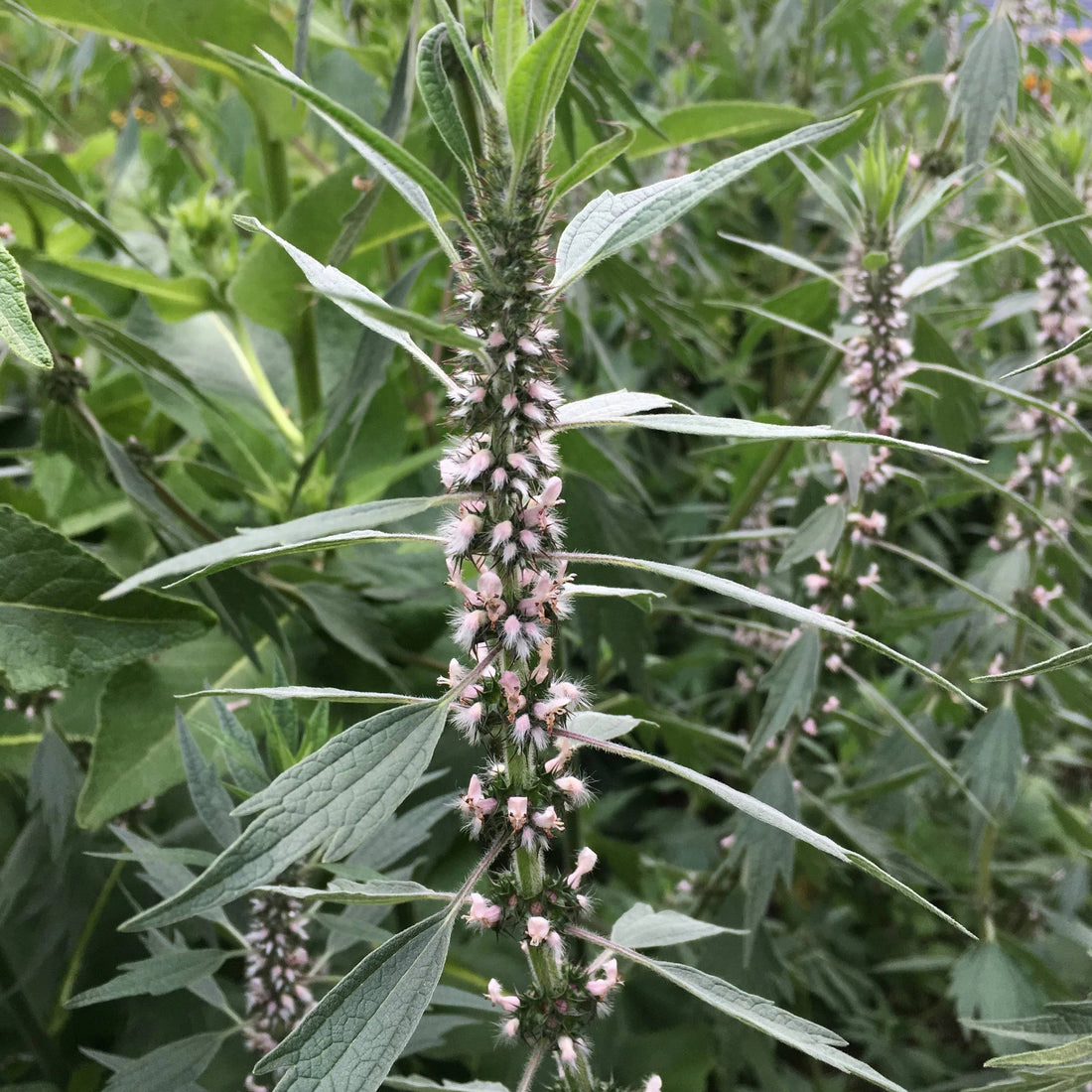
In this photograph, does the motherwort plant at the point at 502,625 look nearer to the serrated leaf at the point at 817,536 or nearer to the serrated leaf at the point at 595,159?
the serrated leaf at the point at 595,159

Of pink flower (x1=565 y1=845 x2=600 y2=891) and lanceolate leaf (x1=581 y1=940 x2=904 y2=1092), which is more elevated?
pink flower (x1=565 y1=845 x2=600 y2=891)

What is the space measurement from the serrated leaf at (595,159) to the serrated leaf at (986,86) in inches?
23.4

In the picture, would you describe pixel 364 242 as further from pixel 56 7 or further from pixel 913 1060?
pixel 913 1060

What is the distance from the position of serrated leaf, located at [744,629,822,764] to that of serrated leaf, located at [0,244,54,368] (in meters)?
0.61

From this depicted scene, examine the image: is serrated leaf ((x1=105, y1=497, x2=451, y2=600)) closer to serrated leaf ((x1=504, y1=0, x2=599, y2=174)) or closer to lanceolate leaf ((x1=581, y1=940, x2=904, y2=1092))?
serrated leaf ((x1=504, y1=0, x2=599, y2=174))

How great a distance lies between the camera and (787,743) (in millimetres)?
941

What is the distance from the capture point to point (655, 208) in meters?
0.45

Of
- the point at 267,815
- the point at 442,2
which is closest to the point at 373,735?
the point at 267,815

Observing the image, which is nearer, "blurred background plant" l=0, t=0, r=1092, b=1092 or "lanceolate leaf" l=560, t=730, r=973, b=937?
"lanceolate leaf" l=560, t=730, r=973, b=937

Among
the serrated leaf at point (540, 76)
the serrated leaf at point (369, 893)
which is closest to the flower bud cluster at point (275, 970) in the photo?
the serrated leaf at point (369, 893)

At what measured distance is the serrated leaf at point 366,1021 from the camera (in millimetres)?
416

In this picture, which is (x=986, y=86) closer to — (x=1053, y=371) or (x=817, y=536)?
(x=1053, y=371)

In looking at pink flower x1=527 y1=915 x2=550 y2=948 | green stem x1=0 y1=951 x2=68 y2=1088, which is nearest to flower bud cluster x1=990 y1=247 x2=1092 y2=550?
pink flower x1=527 y1=915 x2=550 y2=948

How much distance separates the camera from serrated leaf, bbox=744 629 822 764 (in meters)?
0.82
